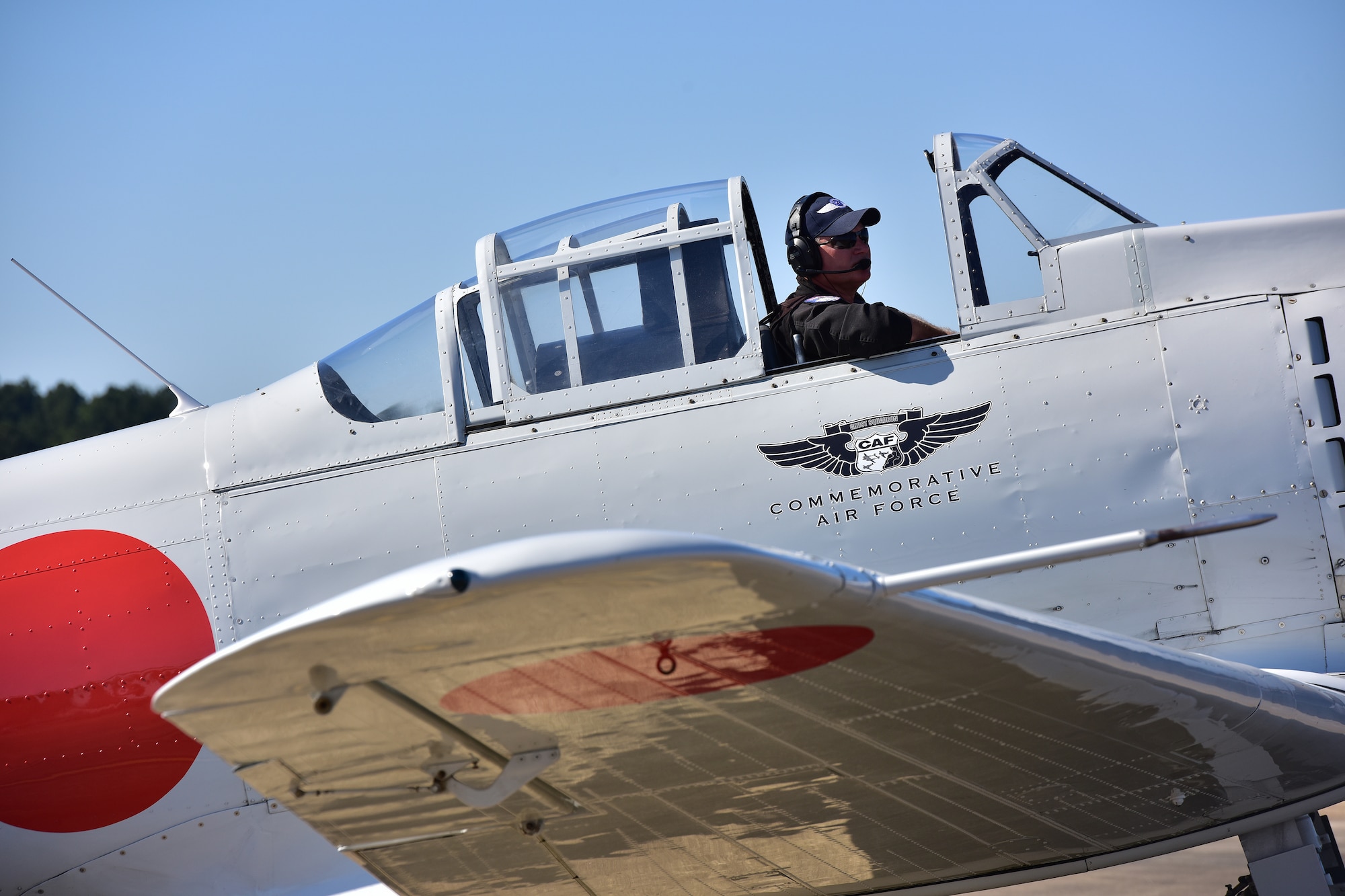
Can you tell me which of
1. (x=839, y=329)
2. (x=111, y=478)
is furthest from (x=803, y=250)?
(x=111, y=478)

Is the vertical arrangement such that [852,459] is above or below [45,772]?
above

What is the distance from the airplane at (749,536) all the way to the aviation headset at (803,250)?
0.17 m

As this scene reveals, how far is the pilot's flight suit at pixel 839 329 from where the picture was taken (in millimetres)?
4027

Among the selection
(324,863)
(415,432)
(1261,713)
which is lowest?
(324,863)

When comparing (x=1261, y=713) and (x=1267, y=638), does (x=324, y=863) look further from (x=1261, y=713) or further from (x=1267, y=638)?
(x=1267, y=638)

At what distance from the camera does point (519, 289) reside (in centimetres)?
425

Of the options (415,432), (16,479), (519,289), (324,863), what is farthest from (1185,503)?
(16,479)

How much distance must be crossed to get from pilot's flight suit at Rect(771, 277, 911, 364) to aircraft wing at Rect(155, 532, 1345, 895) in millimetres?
1629

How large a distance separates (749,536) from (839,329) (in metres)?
0.88

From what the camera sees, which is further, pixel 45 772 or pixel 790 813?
pixel 45 772

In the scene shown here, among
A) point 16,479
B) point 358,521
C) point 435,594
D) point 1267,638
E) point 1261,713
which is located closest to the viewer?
point 435,594

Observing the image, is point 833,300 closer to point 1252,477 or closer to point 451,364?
point 451,364

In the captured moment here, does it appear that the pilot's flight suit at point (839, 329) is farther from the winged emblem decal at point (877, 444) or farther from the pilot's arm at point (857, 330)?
the winged emblem decal at point (877, 444)

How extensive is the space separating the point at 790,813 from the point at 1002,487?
1426 mm
